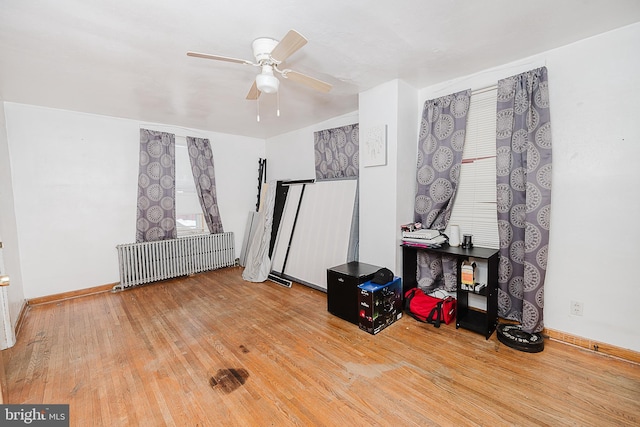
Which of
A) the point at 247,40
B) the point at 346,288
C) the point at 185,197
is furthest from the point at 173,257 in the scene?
the point at 247,40

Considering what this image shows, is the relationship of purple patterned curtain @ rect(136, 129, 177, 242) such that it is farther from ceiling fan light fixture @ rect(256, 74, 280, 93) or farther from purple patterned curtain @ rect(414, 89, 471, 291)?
purple patterned curtain @ rect(414, 89, 471, 291)

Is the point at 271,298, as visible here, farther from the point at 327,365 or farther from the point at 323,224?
the point at 327,365

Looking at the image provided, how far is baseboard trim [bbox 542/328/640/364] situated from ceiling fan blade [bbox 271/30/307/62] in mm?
3076

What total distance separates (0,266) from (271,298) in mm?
2417

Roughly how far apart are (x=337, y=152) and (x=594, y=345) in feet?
11.0

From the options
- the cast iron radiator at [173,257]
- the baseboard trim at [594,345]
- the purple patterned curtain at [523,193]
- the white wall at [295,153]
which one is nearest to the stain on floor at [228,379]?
the purple patterned curtain at [523,193]

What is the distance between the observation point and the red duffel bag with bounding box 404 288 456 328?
2.61 m

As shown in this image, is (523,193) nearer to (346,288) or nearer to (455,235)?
(455,235)

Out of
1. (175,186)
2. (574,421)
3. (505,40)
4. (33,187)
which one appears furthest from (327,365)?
(33,187)

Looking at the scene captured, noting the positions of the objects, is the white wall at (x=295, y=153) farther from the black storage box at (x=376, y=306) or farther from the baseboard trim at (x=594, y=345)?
the baseboard trim at (x=594, y=345)

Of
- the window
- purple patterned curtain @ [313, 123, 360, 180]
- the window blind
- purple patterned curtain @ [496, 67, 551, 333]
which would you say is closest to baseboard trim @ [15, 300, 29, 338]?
the window

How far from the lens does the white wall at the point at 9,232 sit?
2.67 meters

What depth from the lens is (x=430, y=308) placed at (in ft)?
8.75

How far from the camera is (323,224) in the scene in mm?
3689
